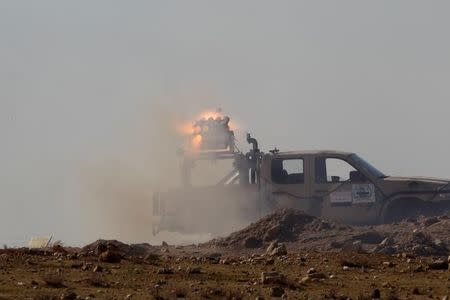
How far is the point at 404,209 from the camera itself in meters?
24.6

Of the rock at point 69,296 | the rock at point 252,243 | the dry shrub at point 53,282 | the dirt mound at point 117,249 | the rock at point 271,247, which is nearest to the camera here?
the rock at point 69,296

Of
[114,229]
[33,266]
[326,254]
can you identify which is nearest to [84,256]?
[33,266]

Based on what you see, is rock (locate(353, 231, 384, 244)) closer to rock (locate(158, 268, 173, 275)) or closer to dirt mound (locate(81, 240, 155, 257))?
dirt mound (locate(81, 240, 155, 257))

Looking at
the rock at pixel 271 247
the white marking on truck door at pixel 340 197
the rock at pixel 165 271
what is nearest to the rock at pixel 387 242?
the rock at pixel 271 247

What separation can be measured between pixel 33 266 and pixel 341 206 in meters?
10.7

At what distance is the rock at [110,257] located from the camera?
1564 centimetres

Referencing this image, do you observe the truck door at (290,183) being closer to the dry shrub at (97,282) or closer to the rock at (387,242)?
the rock at (387,242)

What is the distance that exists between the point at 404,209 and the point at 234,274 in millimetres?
10341

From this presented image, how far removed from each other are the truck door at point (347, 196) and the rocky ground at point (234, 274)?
4242 millimetres

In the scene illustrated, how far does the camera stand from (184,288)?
522 inches

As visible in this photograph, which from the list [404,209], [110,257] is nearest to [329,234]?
[404,209]

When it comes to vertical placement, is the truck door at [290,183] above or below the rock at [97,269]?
above

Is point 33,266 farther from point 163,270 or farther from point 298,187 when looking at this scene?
point 298,187

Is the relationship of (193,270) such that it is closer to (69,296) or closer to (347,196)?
(69,296)
